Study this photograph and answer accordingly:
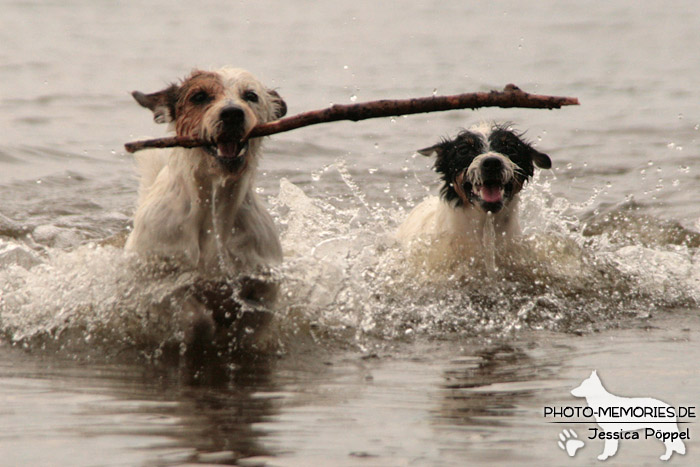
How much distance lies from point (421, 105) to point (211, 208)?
→ 1325mm

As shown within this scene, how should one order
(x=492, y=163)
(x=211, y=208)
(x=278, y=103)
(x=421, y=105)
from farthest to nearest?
1. (x=492, y=163)
2. (x=278, y=103)
3. (x=211, y=208)
4. (x=421, y=105)

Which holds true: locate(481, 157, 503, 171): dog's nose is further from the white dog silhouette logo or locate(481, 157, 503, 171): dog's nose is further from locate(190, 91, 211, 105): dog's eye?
the white dog silhouette logo

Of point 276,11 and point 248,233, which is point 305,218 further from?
point 276,11

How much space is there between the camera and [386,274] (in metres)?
7.02

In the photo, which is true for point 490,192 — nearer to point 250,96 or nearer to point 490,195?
point 490,195

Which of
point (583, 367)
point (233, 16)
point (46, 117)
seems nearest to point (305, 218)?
point (583, 367)

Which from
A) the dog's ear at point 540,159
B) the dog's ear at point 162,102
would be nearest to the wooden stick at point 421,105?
the dog's ear at point 162,102

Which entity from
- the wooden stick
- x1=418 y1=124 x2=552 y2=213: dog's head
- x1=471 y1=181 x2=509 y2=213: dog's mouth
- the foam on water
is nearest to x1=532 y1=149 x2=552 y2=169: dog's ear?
x1=418 y1=124 x2=552 y2=213: dog's head

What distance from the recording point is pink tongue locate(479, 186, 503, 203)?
6.63m

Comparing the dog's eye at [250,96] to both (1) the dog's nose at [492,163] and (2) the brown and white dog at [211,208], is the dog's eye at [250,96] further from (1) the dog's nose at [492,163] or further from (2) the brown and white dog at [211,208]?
(1) the dog's nose at [492,163]

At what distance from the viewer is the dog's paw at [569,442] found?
11.7 feet

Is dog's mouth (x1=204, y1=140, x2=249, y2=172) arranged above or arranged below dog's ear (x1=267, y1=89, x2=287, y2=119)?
below

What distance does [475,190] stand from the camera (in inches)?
262

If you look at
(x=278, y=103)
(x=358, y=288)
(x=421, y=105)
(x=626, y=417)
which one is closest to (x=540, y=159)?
(x=358, y=288)
